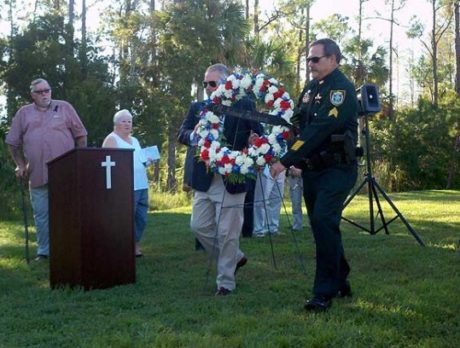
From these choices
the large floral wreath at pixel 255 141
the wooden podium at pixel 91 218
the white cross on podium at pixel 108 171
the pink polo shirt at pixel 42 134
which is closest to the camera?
the large floral wreath at pixel 255 141

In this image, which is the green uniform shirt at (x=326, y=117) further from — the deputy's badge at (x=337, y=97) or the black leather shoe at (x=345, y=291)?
the black leather shoe at (x=345, y=291)

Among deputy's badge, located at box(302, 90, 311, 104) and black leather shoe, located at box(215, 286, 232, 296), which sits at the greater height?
deputy's badge, located at box(302, 90, 311, 104)

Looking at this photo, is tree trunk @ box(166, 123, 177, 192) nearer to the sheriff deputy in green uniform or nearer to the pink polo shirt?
the pink polo shirt

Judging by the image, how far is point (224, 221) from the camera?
5500 millimetres

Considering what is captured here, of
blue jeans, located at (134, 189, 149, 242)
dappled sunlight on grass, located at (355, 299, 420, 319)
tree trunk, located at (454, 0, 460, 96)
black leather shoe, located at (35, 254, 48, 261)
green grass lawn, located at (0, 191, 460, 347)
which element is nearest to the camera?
green grass lawn, located at (0, 191, 460, 347)

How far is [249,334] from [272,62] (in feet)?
68.9

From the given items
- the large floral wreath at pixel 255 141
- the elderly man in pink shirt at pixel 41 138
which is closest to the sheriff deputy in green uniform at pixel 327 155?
the large floral wreath at pixel 255 141

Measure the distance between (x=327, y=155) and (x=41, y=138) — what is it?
12.7 feet

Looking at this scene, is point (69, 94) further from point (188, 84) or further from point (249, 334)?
point (249, 334)

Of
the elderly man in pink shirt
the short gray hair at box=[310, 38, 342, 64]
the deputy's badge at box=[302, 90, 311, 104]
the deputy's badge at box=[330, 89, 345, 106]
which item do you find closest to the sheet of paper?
the elderly man in pink shirt

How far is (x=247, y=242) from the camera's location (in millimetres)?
8750

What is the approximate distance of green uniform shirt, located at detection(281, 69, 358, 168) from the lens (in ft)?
15.4

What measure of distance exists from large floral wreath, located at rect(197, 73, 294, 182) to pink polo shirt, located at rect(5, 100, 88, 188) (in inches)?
95.8

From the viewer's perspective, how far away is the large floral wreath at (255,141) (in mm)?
5359
